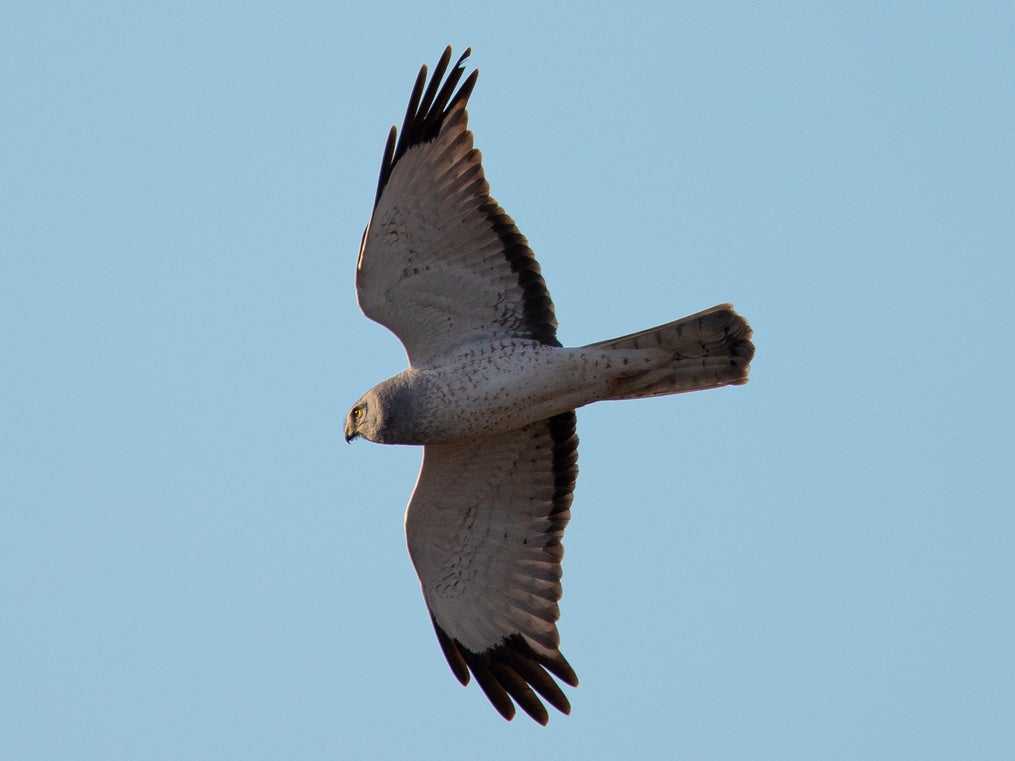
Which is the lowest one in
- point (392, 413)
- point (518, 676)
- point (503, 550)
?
point (518, 676)

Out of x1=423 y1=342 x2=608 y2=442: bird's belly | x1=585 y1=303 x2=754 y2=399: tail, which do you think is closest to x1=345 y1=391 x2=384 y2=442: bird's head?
x1=423 y1=342 x2=608 y2=442: bird's belly

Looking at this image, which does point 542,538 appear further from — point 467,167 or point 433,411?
point 467,167

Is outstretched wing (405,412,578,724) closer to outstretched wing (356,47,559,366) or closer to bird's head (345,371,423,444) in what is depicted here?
bird's head (345,371,423,444)

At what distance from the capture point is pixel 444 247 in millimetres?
10055

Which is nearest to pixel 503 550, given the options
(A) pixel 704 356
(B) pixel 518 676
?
(B) pixel 518 676

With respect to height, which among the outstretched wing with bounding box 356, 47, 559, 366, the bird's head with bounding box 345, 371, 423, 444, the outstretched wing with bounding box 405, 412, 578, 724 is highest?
the outstretched wing with bounding box 356, 47, 559, 366

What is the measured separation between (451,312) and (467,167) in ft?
3.18

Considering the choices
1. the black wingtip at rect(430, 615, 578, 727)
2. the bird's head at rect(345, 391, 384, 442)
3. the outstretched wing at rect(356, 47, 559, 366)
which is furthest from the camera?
the black wingtip at rect(430, 615, 578, 727)

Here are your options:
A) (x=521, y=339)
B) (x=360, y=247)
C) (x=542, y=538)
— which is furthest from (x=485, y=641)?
(x=360, y=247)

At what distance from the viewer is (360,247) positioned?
998 cm

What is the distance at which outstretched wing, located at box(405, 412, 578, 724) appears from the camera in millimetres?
10719

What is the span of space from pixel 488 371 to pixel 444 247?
2.81 ft

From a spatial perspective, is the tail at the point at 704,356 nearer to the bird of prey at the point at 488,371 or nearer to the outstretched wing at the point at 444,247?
the bird of prey at the point at 488,371

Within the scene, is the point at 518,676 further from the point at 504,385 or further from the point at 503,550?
the point at 504,385
